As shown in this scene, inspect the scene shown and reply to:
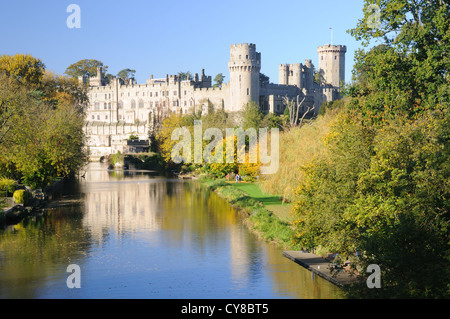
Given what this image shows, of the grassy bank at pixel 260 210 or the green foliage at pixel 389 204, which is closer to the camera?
the green foliage at pixel 389 204

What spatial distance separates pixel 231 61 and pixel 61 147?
48.1m

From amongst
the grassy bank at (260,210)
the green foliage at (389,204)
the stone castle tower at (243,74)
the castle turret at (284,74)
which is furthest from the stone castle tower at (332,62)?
the green foliage at (389,204)

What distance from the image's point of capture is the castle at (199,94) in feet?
275

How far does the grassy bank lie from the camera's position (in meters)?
23.3

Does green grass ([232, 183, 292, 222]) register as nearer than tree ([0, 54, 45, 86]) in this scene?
Yes

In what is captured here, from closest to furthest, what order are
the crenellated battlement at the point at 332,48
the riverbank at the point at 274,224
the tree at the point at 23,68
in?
1. the riverbank at the point at 274,224
2. the tree at the point at 23,68
3. the crenellated battlement at the point at 332,48

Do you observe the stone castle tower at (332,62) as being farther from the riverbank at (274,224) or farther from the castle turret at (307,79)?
the riverbank at (274,224)

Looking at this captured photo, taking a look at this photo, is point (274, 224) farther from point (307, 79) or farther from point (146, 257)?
point (307, 79)

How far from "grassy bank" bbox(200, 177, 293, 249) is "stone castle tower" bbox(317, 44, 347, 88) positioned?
60126mm

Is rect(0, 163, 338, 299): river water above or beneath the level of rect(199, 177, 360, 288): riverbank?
beneath

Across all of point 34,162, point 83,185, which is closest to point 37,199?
point 34,162

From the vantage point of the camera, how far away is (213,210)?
3231 centimetres

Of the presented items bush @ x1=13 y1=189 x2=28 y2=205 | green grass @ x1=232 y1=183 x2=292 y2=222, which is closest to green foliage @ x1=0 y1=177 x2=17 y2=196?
bush @ x1=13 y1=189 x2=28 y2=205

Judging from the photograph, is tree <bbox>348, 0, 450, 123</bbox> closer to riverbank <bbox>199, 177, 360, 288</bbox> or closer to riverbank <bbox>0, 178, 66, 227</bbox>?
riverbank <bbox>199, 177, 360, 288</bbox>
